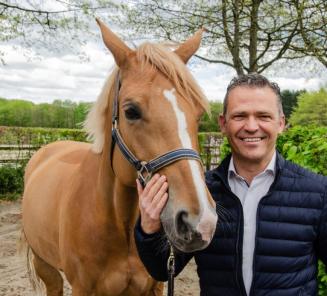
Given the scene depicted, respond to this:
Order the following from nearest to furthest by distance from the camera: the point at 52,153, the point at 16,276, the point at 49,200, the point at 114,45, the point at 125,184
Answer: the point at 114,45 → the point at 125,184 → the point at 49,200 → the point at 52,153 → the point at 16,276

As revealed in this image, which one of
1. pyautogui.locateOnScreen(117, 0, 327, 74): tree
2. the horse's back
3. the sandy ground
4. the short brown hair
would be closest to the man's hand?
the short brown hair

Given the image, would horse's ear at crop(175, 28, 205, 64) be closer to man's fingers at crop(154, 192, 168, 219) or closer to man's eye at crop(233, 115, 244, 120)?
man's eye at crop(233, 115, 244, 120)

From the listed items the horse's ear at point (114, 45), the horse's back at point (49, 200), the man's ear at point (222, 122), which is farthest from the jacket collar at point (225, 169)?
the horse's back at point (49, 200)

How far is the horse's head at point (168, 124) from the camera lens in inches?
63.1

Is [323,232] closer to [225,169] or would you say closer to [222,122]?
[225,169]

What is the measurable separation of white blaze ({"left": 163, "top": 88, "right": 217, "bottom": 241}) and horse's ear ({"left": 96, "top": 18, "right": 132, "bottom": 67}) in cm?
39

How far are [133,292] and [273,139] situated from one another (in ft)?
4.72

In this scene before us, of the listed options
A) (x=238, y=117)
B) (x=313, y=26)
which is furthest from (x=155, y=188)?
(x=313, y=26)

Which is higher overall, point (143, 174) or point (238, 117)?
point (238, 117)

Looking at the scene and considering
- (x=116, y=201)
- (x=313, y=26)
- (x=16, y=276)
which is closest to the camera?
(x=116, y=201)

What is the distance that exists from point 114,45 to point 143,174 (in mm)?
714

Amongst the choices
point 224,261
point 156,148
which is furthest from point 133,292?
point 156,148

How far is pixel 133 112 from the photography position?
1.89 m

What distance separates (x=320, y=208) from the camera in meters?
1.71
